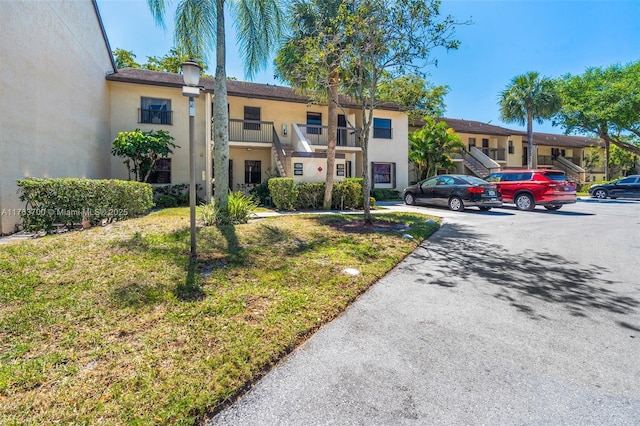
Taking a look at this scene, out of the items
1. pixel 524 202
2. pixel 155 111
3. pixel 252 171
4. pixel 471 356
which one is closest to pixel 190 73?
pixel 471 356

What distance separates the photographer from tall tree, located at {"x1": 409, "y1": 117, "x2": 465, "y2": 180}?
22.3 meters

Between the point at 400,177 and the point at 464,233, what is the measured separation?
13.9 m

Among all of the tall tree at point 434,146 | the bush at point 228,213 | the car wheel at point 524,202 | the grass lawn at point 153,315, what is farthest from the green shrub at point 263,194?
the tall tree at point 434,146

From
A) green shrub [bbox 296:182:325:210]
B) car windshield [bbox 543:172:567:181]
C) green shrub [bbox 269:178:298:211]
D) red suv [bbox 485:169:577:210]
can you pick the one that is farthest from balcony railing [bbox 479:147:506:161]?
green shrub [bbox 269:178:298:211]

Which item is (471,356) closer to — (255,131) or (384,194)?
(255,131)

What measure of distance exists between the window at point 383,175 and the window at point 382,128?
191 cm

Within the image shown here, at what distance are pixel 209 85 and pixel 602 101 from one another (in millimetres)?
28652

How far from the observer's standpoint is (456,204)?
570 inches

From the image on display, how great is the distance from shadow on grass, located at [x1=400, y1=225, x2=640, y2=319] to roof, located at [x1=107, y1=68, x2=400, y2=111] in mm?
10937

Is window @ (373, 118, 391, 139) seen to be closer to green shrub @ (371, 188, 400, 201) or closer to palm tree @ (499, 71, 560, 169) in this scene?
green shrub @ (371, 188, 400, 201)

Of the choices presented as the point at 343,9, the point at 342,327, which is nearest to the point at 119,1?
the point at 343,9

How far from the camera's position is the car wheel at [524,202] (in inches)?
572

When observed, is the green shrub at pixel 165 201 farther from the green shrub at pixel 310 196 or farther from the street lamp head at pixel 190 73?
the street lamp head at pixel 190 73

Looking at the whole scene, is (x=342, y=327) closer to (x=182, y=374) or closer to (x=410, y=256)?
(x=182, y=374)
